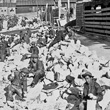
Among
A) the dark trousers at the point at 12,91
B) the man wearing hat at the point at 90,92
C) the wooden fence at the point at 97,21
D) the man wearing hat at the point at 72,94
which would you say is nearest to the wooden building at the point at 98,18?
the wooden fence at the point at 97,21

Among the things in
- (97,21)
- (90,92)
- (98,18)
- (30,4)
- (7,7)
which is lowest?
(90,92)

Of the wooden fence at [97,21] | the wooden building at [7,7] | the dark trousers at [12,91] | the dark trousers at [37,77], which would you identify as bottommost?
the dark trousers at [12,91]

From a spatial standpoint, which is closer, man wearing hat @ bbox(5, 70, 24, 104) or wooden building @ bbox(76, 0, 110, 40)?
man wearing hat @ bbox(5, 70, 24, 104)

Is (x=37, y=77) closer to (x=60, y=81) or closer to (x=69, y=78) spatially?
(x=60, y=81)

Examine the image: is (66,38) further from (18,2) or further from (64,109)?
(18,2)

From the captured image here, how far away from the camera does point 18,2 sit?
62.8m

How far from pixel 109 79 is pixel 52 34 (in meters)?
12.6

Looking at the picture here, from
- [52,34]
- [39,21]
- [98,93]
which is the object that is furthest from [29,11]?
[98,93]

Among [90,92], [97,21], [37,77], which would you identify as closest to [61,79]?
[37,77]

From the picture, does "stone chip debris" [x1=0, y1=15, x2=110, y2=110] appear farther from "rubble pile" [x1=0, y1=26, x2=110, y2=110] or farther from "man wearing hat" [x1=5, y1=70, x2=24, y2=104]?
"man wearing hat" [x1=5, y1=70, x2=24, y2=104]

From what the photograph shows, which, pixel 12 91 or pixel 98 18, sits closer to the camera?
pixel 12 91

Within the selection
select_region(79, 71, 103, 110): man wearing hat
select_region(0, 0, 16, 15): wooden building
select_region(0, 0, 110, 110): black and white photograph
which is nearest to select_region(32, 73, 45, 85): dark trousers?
select_region(0, 0, 110, 110): black and white photograph

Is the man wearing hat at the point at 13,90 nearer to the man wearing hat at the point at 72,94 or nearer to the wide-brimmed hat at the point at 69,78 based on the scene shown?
the man wearing hat at the point at 72,94

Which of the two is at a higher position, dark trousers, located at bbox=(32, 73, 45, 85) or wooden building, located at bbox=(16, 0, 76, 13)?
wooden building, located at bbox=(16, 0, 76, 13)
